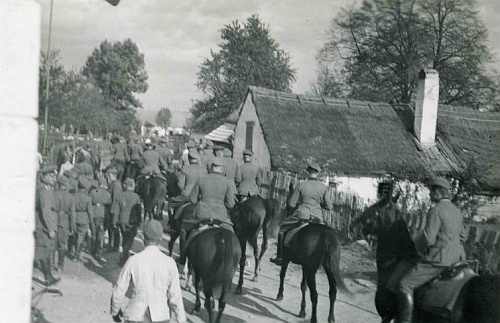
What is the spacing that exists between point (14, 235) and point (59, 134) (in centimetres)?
250

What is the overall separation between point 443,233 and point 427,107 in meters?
7.75

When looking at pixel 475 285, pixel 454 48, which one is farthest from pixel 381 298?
pixel 454 48

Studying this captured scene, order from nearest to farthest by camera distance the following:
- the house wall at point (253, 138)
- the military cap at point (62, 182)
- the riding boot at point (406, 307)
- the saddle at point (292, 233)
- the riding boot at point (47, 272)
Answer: the riding boot at point (406, 307) < the riding boot at point (47, 272) < the saddle at point (292, 233) < the military cap at point (62, 182) < the house wall at point (253, 138)

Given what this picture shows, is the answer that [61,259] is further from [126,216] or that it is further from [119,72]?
[119,72]

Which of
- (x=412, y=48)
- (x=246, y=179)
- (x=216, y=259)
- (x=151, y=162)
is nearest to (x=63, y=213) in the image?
(x=216, y=259)

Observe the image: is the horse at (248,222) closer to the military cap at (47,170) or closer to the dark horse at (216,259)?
the dark horse at (216,259)

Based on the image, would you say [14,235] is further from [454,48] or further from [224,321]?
[454,48]

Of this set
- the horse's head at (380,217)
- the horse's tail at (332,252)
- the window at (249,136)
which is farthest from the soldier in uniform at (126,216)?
the window at (249,136)

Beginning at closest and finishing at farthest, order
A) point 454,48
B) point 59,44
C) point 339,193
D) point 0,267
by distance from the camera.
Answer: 1. point 0,267
2. point 59,44
3. point 454,48
4. point 339,193

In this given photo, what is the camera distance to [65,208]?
23.2 feet

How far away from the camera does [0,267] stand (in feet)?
14.3

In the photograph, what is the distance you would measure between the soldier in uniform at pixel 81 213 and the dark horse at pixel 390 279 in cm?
408

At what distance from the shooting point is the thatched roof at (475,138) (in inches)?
343

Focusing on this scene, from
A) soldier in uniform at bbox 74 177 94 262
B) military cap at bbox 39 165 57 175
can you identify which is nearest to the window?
soldier in uniform at bbox 74 177 94 262
